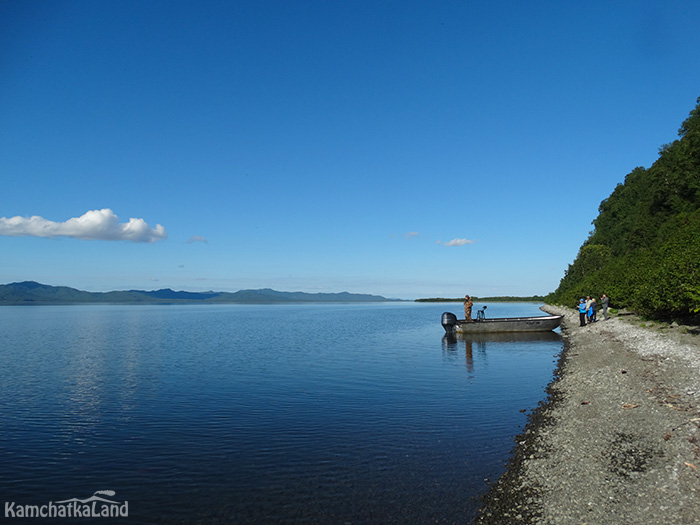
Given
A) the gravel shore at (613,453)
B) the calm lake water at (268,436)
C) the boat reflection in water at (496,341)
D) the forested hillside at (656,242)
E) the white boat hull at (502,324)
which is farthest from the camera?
the white boat hull at (502,324)

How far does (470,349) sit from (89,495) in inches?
1337

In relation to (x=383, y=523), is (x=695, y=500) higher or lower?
higher

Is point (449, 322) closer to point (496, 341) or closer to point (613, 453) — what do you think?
point (496, 341)

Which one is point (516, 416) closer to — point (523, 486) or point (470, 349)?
point (523, 486)

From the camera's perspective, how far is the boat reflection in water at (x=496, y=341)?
135 ft

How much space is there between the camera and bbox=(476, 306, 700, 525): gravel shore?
30.1ft

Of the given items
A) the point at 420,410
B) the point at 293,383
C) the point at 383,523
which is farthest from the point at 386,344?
the point at 383,523

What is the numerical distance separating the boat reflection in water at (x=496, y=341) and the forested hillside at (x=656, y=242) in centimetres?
828

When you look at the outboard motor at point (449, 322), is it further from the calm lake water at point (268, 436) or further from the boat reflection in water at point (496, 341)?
the calm lake water at point (268, 436)

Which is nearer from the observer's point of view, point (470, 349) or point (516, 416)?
point (516, 416)

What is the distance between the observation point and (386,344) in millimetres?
48594

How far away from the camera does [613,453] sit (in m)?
12.1

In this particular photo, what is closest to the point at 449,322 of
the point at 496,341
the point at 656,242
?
the point at 496,341

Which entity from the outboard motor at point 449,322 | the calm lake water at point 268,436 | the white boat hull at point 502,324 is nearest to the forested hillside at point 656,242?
the white boat hull at point 502,324
